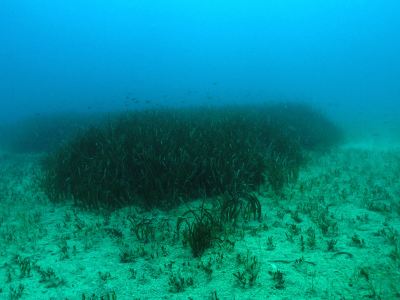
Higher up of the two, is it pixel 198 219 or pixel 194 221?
pixel 198 219

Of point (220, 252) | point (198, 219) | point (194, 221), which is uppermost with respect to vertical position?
point (198, 219)

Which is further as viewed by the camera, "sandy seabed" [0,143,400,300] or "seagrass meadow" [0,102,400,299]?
"seagrass meadow" [0,102,400,299]

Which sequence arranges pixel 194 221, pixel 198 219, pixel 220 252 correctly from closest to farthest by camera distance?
pixel 220 252, pixel 198 219, pixel 194 221

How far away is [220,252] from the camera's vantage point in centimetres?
512

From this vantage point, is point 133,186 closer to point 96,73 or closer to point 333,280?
point 333,280

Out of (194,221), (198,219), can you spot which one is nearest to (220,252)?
(198,219)

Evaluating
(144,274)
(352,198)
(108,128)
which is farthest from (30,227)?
(352,198)

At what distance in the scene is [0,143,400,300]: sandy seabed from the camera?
13.9ft

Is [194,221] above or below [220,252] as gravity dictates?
above

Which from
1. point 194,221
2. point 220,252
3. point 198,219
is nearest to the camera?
point 220,252

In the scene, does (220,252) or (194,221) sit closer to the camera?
(220,252)

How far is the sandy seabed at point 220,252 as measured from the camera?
13.9 feet

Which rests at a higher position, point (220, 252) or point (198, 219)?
point (198, 219)

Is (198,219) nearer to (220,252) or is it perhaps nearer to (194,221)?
(194,221)
